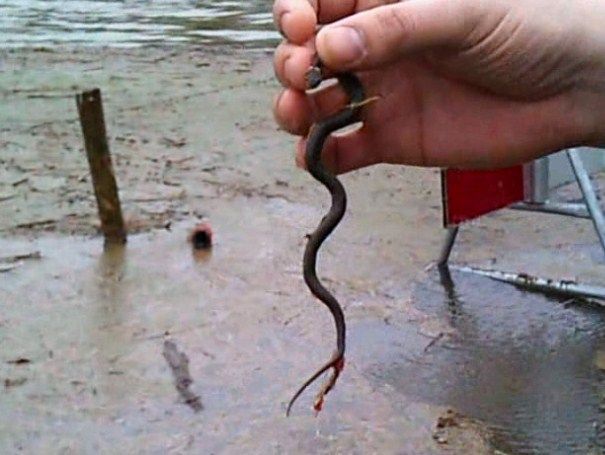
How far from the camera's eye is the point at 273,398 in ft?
13.9

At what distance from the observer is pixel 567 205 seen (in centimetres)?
487

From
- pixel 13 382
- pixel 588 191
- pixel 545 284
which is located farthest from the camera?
pixel 545 284

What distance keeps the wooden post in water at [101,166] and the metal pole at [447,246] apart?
1.47 meters

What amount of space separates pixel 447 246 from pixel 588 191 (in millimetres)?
862

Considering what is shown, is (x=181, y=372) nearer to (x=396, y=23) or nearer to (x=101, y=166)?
(x=101, y=166)

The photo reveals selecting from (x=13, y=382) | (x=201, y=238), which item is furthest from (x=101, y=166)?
(x=13, y=382)

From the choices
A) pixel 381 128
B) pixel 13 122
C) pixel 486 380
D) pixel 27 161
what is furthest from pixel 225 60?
pixel 381 128

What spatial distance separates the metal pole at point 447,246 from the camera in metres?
5.23

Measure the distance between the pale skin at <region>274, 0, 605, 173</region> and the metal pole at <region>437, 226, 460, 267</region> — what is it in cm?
256

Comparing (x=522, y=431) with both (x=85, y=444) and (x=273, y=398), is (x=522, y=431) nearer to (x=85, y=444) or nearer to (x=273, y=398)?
(x=273, y=398)

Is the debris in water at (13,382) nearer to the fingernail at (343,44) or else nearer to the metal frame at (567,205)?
the metal frame at (567,205)

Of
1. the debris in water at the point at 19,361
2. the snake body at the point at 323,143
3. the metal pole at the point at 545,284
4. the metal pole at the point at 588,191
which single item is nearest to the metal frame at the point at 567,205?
the metal pole at the point at 588,191

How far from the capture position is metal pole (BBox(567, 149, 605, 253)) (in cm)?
461

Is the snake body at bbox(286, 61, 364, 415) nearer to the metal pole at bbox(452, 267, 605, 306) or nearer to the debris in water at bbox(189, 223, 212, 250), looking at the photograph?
the metal pole at bbox(452, 267, 605, 306)
